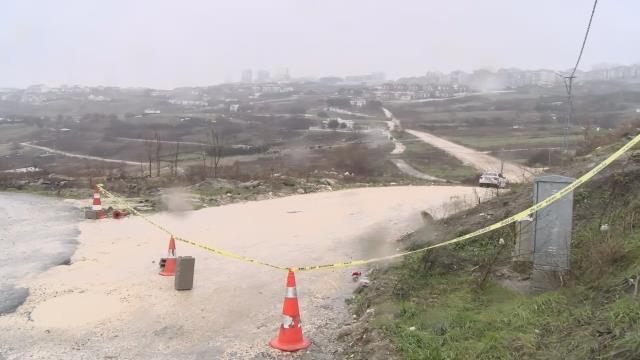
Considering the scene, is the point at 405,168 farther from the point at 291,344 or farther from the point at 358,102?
the point at 358,102

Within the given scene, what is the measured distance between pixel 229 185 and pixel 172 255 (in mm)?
12090

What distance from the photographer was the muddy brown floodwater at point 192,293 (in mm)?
6520

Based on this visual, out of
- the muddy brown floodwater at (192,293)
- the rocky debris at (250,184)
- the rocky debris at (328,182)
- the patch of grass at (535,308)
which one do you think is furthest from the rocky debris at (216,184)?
the patch of grass at (535,308)

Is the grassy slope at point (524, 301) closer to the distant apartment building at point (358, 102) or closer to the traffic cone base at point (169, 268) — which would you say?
the traffic cone base at point (169, 268)

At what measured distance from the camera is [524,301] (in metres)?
5.86

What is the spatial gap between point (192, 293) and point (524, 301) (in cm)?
483

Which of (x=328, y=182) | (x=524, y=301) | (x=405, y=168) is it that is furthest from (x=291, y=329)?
(x=405, y=168)

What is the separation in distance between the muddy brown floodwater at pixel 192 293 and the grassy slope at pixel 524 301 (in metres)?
0.93

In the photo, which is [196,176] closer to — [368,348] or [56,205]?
[56,205]

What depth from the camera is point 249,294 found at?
858 cm

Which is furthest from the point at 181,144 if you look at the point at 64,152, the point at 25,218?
the point at 25,218

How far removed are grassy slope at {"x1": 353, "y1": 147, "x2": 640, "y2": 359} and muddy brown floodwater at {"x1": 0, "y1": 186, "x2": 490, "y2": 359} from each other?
93 cm

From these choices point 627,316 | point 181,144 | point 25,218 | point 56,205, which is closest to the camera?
point 627,316

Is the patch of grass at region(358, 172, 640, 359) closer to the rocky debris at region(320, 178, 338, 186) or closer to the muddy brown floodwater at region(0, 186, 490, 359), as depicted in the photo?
the muddy brown floodwater at region(0, 186, 490, 359)
